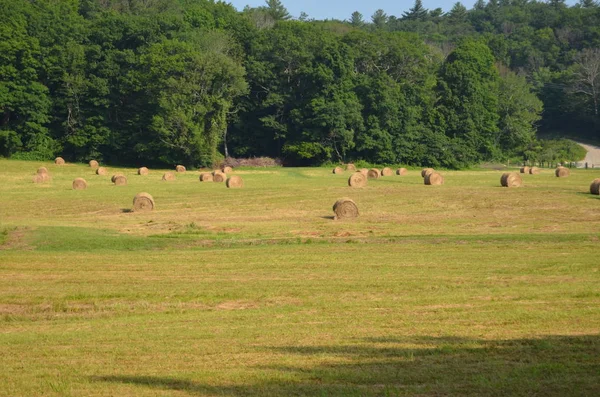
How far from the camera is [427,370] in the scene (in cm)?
1184

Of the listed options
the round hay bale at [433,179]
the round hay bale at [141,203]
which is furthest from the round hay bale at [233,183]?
the round hay bale at [141,203]

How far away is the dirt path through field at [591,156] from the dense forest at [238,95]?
4052mm

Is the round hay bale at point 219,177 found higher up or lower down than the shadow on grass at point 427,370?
lower down

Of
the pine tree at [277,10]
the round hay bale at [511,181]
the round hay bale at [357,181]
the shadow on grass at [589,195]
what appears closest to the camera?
Answer: the shadow on grass at [589,195]

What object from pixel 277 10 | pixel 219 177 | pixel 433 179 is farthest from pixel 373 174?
pixel 277 10

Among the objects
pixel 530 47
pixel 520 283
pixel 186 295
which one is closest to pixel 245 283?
pixel 186 295

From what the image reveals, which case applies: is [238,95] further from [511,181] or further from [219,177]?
[511,181]

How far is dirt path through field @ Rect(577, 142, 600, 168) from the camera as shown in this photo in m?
97.9

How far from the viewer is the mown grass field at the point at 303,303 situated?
38.5 ft

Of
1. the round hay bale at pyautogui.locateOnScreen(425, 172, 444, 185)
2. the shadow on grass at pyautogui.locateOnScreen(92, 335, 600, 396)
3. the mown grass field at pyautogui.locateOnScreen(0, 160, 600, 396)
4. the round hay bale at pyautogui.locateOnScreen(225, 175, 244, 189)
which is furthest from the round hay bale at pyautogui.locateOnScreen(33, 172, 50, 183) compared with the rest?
the shadow on grass at pyautogui.locateOnScreen(92, 335, 600, 396)

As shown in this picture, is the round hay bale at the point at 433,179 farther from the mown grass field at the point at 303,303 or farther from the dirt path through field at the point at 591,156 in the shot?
the dirt path through field at the point at 591,156

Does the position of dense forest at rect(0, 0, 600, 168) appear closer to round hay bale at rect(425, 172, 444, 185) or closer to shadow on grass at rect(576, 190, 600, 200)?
round hay bale at rect(425, 172, 444, 185)

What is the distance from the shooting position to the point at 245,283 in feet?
68.2

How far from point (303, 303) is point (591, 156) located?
95.2 m
